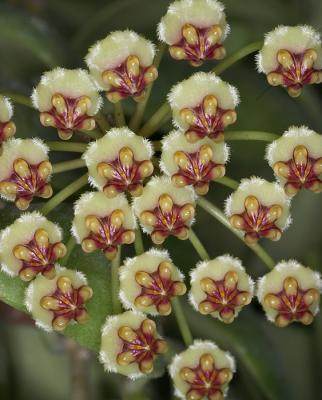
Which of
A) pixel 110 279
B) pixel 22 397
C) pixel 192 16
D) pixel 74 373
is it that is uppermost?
pixel 192 16

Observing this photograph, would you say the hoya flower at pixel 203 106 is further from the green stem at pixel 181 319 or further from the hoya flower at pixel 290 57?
the green stem at pixel 181 319

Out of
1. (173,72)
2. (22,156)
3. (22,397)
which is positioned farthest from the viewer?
(22,397)

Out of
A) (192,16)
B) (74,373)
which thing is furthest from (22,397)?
(192,16)

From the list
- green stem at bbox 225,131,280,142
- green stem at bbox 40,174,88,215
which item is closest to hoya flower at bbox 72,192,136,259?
green stem at bbox 40,174,88,215

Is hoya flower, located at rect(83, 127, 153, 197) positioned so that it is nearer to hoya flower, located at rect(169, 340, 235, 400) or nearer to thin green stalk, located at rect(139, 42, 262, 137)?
thin green stalk, located at rect(139, 42, 262, 137)

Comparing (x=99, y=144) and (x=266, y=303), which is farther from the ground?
(x=99, y=144)

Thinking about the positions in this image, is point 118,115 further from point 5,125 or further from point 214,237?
point 214,237

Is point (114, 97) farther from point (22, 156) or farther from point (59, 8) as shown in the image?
point (59, 8)
